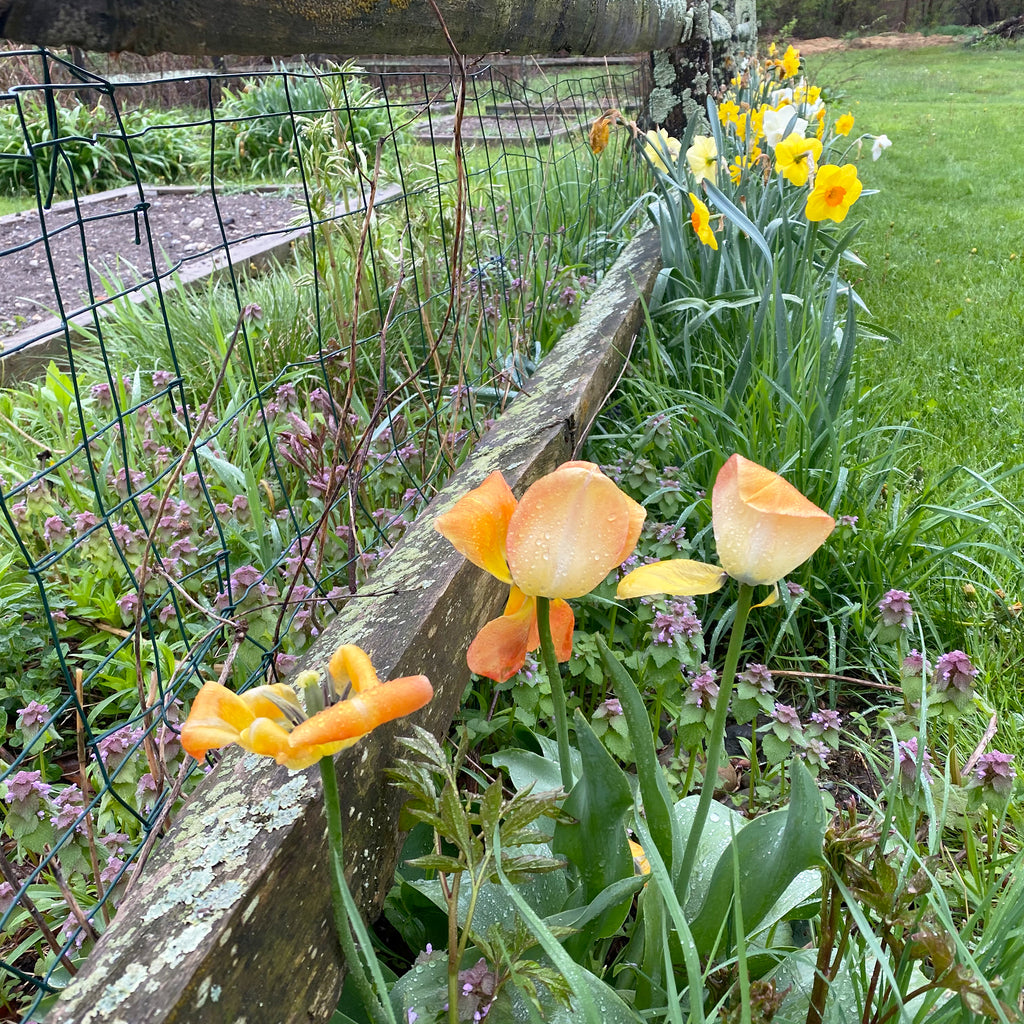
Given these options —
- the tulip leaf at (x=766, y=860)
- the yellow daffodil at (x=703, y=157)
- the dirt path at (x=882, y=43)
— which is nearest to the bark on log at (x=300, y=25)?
the yellow daffodil at (x=703, y=157)

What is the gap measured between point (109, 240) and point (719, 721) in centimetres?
635

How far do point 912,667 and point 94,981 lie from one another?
1.18 m

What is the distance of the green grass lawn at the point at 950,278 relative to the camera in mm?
2871

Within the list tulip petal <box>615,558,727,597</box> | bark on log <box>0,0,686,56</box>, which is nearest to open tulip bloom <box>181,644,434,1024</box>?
tulip petal <box>615,558,727,597</box>

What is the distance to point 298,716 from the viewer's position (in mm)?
653

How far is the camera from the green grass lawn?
2.87m

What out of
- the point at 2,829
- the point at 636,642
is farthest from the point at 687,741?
the point at 2,829

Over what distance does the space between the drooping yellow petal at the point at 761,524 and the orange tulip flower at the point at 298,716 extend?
0.28 m

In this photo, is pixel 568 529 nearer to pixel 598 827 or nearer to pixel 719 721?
pixel 719 721

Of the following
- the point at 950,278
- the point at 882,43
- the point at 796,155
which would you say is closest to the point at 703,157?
the point at 796,155

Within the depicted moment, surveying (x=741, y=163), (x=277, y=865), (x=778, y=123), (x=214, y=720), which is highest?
(x=778, y=123)

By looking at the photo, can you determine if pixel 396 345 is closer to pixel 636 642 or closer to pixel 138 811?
pixel 636 642

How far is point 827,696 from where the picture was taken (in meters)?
1.78

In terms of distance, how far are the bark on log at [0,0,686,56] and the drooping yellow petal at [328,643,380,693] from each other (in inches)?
26.3
